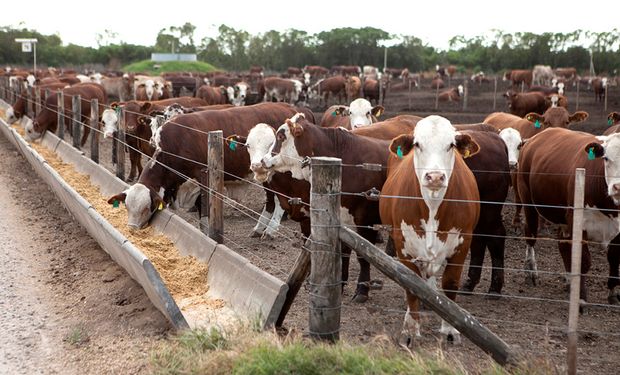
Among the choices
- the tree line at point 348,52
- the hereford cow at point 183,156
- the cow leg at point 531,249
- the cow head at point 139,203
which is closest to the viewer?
the cow leg at point 531,249

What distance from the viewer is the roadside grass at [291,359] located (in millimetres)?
4566

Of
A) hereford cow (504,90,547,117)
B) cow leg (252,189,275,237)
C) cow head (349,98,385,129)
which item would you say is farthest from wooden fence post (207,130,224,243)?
hereford cow (504,90,547,117)

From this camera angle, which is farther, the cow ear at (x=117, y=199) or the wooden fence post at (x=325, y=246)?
the cow ear at (x=117, y=199)

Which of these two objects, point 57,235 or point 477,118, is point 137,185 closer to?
point 57,235

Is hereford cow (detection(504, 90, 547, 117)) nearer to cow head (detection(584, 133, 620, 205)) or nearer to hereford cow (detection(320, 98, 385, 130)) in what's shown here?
hereford cow (detection(320, 98, 385, 130))

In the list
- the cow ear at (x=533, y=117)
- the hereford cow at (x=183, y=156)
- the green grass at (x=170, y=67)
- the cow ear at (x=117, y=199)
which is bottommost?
the cow ear at (x=117, y=199)

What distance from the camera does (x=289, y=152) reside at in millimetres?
7734

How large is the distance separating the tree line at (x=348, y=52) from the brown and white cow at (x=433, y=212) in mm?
59939

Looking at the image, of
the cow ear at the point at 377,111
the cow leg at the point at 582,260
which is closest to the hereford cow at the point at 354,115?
the cow ear at the point at 377,111

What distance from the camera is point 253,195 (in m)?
13.4

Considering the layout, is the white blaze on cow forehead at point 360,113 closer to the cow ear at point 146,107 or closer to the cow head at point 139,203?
the cow ear at point 146,107

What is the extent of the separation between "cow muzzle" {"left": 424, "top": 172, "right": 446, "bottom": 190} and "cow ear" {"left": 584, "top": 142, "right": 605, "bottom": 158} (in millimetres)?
2012

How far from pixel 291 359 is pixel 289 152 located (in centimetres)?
330

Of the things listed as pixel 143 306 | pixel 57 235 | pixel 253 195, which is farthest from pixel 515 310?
pixel 253 195
